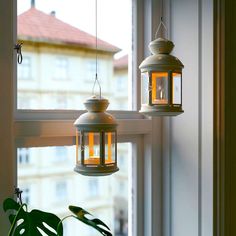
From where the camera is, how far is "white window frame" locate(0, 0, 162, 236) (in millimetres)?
1249

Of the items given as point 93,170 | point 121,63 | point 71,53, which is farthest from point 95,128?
point 121,63

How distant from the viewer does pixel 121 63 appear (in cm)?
172

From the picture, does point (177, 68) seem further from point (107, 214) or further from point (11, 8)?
point (107, 214)

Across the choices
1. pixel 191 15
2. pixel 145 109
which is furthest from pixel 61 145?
pixel 191 15

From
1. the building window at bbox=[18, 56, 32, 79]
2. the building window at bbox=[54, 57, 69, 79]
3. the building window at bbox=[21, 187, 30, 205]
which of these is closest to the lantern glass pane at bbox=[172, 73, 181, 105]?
the building window at bbox=[54, 57, 69, 79]

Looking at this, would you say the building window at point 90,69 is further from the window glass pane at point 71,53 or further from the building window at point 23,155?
the building window at point 23,155

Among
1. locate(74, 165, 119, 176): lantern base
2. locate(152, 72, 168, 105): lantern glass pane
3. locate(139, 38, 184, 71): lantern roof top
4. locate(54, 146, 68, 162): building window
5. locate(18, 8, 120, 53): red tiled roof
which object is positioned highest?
locate(18, 8, 120, 53): red tiled roof

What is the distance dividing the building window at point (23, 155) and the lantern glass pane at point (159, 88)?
0.50 m

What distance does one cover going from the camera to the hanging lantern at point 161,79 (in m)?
1.31

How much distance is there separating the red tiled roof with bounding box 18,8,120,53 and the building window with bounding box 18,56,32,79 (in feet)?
0.27

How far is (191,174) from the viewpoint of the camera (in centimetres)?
169

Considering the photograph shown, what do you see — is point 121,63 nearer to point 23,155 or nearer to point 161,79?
point 161,79

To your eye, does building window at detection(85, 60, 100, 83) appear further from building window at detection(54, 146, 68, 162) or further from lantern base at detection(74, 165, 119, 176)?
lantern base at detection(74, 165, 119, 176)

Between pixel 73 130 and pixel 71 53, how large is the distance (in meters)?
0.32
